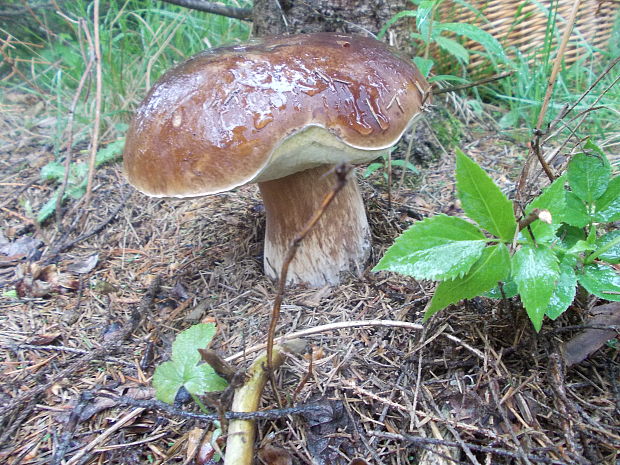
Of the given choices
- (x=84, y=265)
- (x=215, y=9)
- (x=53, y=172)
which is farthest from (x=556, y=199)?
(x=53, y=172)

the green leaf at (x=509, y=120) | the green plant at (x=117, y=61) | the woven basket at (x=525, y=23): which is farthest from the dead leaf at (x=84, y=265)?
the woven basket at (x=525, y=23)

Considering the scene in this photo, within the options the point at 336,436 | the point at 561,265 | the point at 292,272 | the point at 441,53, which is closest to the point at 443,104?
the point at 441,53

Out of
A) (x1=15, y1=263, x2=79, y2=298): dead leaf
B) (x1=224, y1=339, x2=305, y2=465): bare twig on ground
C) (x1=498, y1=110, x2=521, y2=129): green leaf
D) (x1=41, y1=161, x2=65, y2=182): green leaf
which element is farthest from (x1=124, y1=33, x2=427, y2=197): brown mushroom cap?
(x1=41, y1=161, x2=65, y2=182): green leaf

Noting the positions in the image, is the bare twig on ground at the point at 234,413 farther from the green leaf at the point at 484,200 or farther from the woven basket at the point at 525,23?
the woven basket at the point at 525,23

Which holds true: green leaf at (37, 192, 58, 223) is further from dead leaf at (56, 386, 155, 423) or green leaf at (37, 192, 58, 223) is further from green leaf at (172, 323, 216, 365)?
green leaf at (172, 323, 216, 365)

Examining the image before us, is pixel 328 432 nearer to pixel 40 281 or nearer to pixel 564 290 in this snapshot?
pixel 564 290

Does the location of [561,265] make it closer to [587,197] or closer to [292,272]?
[587,197]
